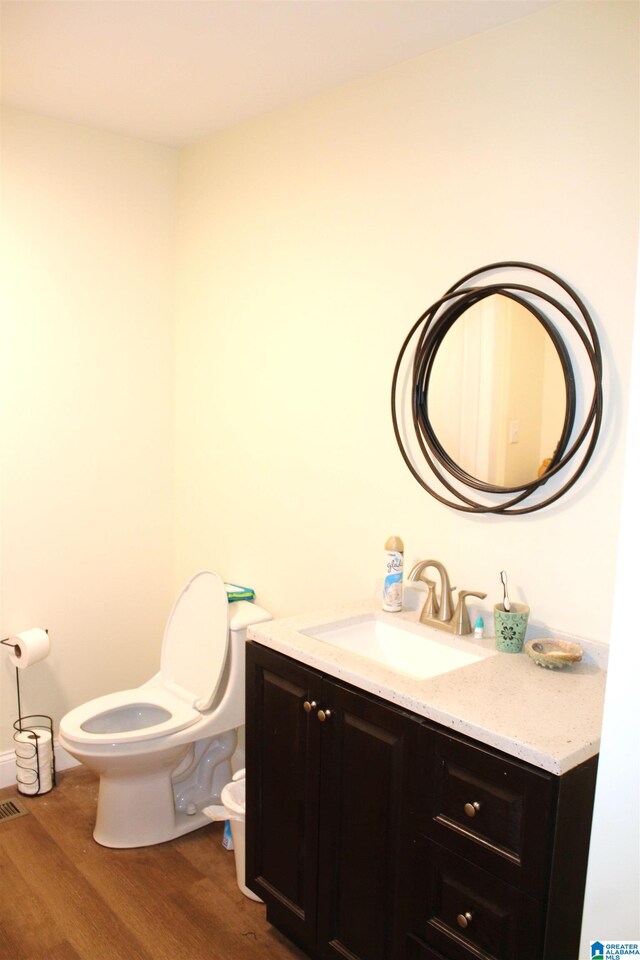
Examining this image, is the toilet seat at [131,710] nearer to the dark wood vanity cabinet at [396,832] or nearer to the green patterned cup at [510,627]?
the dark wood vanity cabinet at [396,832]

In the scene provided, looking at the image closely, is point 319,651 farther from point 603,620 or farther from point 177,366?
point 177,366

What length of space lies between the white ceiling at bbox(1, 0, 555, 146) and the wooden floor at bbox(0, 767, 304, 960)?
8.49 ft

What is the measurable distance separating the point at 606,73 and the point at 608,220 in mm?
347

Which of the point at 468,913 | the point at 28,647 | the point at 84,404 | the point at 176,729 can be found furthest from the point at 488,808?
the point at 84,404

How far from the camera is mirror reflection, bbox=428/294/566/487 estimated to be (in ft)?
6.56

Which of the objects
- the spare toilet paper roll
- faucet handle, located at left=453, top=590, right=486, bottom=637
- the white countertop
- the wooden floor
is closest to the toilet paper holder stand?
the spare toilet paper roll

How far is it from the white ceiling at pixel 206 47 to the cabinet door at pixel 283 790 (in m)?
1.74

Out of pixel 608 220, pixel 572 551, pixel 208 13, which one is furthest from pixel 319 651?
pixel 208 13

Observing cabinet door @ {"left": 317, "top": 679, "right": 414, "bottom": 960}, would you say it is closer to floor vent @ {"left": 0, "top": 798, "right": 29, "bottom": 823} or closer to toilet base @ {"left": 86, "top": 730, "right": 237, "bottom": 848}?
toilet base @ {"left": 86, "top": 730, "right": 237, "bottom": 848}

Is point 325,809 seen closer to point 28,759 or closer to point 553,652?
point 553,652

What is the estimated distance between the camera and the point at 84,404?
10.4ft

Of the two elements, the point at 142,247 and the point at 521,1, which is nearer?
the point at 521,1

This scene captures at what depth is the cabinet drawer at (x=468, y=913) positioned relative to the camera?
1.48 m

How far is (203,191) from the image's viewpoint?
10.5 ft
